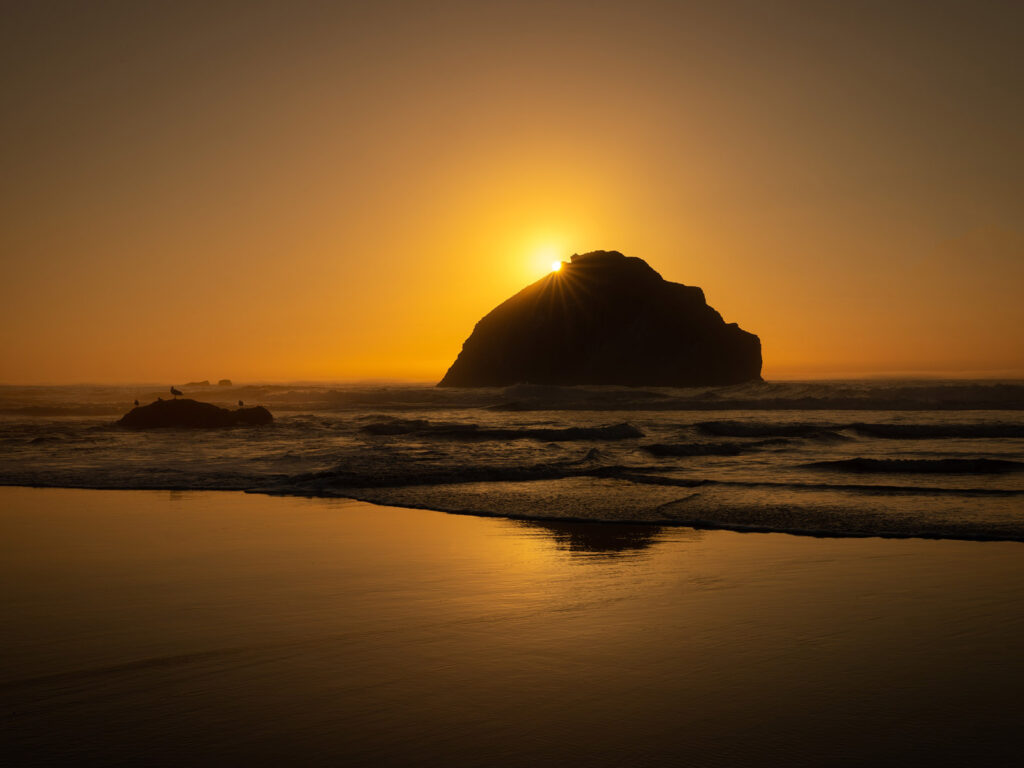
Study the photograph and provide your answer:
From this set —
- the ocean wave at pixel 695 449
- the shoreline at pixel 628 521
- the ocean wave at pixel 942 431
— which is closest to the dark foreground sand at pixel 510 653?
the shoreline at pixel 628 521

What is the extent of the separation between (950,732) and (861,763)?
66cm

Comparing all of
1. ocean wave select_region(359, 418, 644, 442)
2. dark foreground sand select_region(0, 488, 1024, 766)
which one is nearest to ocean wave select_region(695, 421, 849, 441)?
ocean wave select_region(359, 418, 644, 442)

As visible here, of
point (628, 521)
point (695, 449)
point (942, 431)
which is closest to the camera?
point (628, 521)

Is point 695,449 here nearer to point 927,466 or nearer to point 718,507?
point 927,466

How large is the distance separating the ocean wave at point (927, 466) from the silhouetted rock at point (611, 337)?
274ft

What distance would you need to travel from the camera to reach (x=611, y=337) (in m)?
103

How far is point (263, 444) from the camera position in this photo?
22.4m

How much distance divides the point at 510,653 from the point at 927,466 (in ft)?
46.5

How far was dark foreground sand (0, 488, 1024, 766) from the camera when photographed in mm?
3559

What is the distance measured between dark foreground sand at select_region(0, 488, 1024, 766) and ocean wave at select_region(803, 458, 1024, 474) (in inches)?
304

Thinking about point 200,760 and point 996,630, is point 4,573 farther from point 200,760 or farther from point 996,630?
point 996,630

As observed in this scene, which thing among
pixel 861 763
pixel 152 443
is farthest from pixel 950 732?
pixel 152 443

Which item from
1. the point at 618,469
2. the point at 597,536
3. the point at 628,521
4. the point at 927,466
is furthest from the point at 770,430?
the point at 597,536

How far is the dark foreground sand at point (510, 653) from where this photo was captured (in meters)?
3.56
